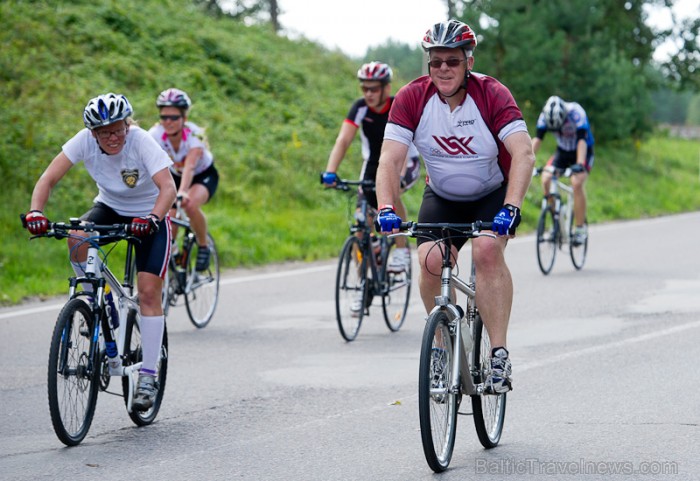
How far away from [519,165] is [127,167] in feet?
8.02

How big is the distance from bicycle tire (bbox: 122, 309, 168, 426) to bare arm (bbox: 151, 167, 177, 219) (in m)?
0.63

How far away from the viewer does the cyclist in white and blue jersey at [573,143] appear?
15203mm

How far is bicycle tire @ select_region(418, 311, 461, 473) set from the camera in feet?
18.3

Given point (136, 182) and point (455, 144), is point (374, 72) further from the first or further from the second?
point (455, 144)

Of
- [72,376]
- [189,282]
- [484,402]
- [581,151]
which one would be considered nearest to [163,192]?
[72,376]

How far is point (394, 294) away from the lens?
36.3 ft

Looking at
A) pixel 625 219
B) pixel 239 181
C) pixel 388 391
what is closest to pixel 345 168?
pixel 239 181

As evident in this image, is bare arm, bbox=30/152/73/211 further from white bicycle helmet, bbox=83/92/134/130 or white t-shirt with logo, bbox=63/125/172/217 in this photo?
white bicycle helmet, bbox=83/92/134/130

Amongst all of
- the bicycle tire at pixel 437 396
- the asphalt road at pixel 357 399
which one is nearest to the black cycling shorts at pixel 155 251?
the asphalt road at pixel 357 399

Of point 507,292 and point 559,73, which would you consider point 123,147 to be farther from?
point 559,73

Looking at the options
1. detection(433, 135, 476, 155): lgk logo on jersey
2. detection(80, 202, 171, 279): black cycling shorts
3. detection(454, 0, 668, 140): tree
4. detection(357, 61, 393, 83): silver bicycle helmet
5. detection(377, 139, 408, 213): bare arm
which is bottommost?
detection(80, 202, 171, 279): black cycling shorts

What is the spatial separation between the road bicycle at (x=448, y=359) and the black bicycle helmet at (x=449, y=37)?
94 centimetres

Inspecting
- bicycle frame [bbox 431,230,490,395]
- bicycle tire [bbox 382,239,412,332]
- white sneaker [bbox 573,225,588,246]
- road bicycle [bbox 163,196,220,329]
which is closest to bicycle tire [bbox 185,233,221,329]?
road bicycle [bbox 163,196,220,329]

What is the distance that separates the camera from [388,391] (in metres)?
8.04
